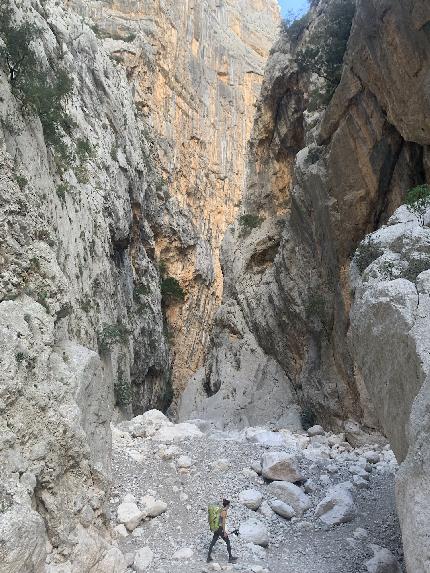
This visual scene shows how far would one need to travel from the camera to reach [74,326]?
46.4 feet

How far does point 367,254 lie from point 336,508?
5.01 meters

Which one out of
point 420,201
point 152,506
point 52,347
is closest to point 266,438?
point 152,506

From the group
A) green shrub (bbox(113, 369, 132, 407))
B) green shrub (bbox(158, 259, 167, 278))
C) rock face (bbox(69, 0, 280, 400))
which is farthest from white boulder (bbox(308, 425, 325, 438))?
green shrub (bbox(158, 259, 167, 278))

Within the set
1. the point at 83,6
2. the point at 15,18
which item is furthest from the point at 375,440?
the point at 83,6

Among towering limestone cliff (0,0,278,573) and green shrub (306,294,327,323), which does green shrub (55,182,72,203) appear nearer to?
towering limestone cliff (0,0,278,573)

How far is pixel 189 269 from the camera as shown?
38094 mm

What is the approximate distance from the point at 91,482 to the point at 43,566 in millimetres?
1760

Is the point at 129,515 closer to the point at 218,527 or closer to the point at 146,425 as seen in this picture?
the point at 218,527

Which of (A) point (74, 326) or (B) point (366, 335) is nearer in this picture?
(B) point (366, 335)

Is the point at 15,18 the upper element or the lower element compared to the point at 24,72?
upper

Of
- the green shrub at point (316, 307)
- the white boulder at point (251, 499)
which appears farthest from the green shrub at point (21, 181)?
the green shrub at point (316, 307)

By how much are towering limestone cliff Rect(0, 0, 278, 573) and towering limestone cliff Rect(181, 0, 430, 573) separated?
4.85 metres

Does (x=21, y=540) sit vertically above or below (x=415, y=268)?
below

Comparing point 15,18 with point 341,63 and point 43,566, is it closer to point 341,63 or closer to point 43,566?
point 341,63
